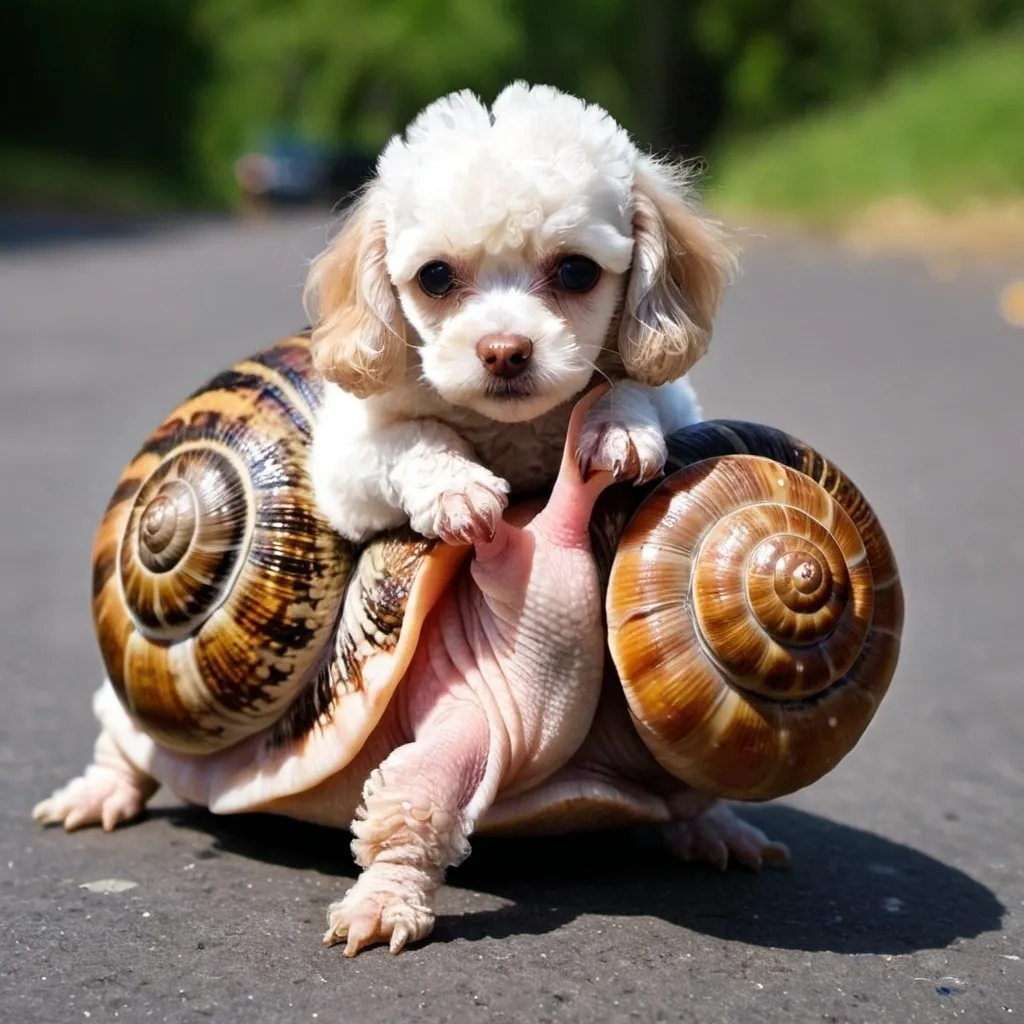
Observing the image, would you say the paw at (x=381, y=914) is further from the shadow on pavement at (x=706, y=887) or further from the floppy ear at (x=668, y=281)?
the floppy ear at (x=668, y=281)

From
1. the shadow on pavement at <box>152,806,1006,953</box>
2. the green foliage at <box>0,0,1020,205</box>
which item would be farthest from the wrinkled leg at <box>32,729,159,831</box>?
the green foliage at <box>0,0,1020,205</box>

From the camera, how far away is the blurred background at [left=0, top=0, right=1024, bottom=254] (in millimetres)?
36219

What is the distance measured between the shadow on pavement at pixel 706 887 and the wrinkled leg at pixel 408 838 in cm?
10

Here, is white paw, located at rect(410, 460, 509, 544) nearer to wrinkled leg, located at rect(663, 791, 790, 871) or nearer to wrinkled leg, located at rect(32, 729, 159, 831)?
wrinkled leg, located at rect(663, 791, 790, 871)

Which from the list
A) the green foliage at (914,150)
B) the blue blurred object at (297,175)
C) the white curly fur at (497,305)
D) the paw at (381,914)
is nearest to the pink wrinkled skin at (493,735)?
the paw at (381,914)

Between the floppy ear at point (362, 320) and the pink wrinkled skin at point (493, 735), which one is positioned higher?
the floppy ear at point (362, 320)

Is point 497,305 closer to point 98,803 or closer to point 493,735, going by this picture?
point 493,735

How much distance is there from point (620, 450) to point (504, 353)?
283 mm

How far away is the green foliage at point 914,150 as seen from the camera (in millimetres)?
18500

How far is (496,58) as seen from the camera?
1761 inches

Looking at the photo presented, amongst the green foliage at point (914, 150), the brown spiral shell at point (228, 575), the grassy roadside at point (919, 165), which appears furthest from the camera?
the green foliage at point (914, 150)

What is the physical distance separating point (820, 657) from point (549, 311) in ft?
2.45

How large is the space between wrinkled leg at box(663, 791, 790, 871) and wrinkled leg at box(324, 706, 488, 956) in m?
0.58

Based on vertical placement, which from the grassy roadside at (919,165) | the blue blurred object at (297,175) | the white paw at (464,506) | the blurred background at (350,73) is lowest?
the white paw at (464,506)
